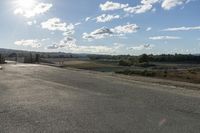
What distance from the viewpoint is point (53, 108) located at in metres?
12.6

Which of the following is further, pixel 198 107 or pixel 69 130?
pixel 198 107

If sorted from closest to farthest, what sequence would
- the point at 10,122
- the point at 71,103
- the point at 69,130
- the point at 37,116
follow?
the point at 69,130, the point at 10,122, the point at 37,116, the point at 71,103

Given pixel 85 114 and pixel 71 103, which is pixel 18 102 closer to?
pixel 71 103

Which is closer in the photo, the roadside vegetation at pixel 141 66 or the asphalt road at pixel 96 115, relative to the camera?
the asphalt road at pixel 96 115

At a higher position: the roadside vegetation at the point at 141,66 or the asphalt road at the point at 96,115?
the asphalt road at the point at 96,115

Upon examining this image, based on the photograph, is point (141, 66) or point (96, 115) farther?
point (141, 66)

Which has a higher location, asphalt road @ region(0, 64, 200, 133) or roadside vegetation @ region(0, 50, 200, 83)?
asphalt road @ region(0, 64, 200, 133)

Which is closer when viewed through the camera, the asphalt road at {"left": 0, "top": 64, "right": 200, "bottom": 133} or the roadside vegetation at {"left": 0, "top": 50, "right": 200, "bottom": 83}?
the asphalt road at {"left": 0, "top": 64, "right": 200, "bottom": 133}

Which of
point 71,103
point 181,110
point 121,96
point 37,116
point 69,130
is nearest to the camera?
point 69,130

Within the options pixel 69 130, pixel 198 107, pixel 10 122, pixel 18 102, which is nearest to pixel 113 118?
pixel 69 130

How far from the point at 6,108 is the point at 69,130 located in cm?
429

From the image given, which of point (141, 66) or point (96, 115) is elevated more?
point (96, 115)

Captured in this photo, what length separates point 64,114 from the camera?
11.3 meters

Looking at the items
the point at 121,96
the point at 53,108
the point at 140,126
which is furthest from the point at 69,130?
the point at 121,96
